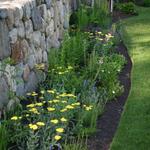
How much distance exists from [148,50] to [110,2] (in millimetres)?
6177

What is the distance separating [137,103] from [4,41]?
93.5 inches

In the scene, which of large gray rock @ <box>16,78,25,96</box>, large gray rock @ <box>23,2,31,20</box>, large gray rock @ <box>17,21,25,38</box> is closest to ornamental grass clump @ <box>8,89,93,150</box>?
large gray rock @ <box>16,78,25,96</box>

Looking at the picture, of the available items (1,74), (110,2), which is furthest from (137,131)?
(110,2)

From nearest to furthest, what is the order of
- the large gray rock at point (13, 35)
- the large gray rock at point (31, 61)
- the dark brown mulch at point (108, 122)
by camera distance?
the dark brown mulch at point (108, 122), the large gray rock at point (13, 35), the large gray rock at point (31, 61)

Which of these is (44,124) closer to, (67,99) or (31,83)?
(67,99)

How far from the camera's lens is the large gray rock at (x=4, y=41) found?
5400mm

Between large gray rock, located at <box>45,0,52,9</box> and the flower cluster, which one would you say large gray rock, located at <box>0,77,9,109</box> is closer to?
the flower cluster

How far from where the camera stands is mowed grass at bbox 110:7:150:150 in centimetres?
545

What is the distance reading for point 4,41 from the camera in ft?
18.0

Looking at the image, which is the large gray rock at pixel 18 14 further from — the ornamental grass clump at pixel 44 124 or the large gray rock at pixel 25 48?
the ornamental grass clump at pixel 44 124

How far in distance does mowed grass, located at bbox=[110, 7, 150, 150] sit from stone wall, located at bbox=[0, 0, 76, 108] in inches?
56.1

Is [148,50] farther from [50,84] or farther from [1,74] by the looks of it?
[1,74]

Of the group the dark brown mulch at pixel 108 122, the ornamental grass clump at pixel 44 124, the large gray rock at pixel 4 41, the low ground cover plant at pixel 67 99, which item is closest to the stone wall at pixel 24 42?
the large gray rock at pixel 4 41

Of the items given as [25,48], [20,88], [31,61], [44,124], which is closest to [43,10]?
[31,61]
